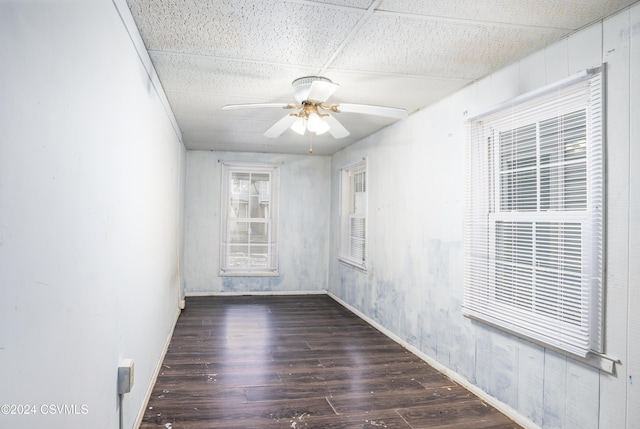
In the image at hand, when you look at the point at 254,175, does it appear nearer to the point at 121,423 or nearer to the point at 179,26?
the point at 179,26

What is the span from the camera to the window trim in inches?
263

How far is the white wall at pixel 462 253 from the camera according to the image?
202cm

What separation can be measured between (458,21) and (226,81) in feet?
5.70

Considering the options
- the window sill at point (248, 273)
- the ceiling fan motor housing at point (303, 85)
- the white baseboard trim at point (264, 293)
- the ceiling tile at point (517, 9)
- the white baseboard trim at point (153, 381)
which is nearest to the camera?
the ceiling tile at point (517, 9)

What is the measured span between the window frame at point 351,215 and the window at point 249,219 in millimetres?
1229

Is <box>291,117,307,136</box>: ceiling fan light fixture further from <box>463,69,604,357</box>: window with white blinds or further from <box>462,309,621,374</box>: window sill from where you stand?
<box>462,309,621,374</box>: window sill

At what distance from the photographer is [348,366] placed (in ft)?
11.7

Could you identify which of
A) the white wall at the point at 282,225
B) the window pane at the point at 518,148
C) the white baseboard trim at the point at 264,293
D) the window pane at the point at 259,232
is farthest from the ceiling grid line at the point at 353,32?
the white baseboard trim at the point at 264,293

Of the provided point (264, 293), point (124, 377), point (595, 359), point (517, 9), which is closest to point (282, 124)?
point (517, 9)

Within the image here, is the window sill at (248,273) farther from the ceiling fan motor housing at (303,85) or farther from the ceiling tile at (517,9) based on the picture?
the ceiling tile at (517,9)

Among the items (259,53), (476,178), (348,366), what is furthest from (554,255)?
(259,53)

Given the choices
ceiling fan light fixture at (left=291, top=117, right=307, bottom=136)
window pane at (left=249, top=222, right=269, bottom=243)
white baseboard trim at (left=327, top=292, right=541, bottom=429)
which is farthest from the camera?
window pane at (left=249, top=222, right=269, bottom=243)

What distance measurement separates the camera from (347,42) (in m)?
2.47

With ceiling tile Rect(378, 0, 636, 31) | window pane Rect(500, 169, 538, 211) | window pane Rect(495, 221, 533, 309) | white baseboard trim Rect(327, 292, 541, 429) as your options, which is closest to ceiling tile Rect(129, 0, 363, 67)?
ceiling tile Rect(378, 0, 636, 31)
